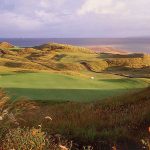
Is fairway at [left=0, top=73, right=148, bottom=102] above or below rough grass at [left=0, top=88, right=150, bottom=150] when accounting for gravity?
below

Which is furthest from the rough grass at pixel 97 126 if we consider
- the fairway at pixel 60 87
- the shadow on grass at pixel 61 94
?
the fairway at pixel 60 87

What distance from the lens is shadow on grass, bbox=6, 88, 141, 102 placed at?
1803cm

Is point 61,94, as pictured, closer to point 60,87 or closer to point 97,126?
point 60,87

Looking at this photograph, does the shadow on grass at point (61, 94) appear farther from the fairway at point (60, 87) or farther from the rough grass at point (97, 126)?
the rough grass at point (97, 126)

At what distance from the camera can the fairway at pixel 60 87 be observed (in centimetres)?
1872

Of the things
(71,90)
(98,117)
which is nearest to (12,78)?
(71,90)

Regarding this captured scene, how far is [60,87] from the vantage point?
21453mm

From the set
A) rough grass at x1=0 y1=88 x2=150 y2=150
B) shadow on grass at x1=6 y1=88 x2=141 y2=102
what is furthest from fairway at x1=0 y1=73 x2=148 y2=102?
rough grass at x1=0 y1=88 x2=150 y2=150

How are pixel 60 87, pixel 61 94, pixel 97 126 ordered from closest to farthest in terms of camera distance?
pixel 97 126, pixel 61 94, pixel 60 87

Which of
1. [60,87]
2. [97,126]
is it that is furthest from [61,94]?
[97,126]

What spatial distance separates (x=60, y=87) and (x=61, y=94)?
2.25 meters

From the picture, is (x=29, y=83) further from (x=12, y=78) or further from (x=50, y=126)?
(x=50, y=126)

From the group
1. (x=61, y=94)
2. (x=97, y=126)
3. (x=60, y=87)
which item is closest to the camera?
(x=97, y=126)

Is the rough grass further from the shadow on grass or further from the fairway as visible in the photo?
the fairway
